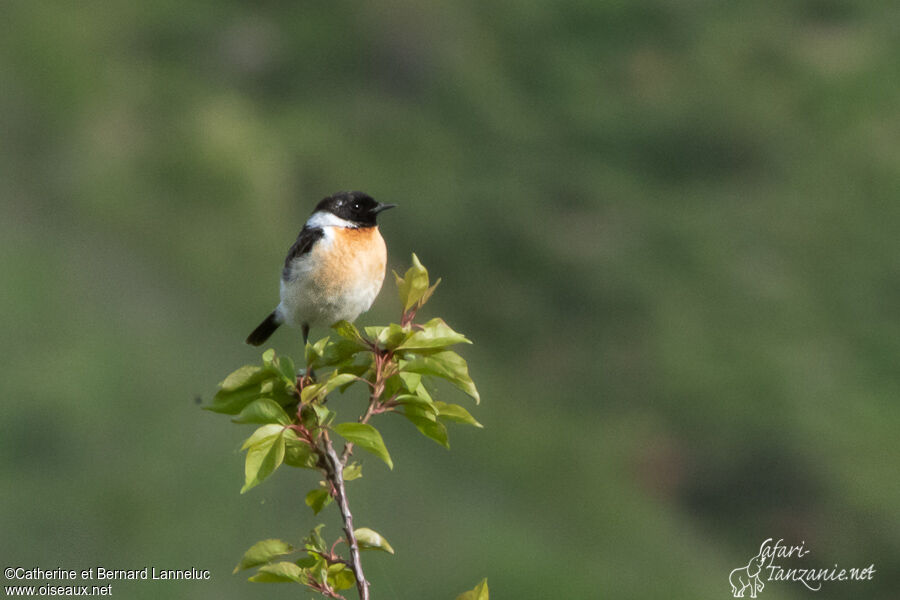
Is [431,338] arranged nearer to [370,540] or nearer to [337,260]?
[370,540]

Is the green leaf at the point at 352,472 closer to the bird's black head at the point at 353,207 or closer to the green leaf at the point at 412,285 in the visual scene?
the green leaf at the point at 412,285

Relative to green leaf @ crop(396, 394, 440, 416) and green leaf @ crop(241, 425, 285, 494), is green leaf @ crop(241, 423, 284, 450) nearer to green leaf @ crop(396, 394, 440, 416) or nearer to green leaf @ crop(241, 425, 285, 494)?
green leaf @ crop(241, 425, 285, 494)

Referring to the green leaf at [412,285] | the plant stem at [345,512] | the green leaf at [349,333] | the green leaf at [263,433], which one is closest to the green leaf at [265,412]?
the green leaf at [263,433]

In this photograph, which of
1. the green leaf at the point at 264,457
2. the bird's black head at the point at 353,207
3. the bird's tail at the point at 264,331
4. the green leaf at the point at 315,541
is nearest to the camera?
the green leaf at the point at 264,457

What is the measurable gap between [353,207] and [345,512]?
78.8 inches

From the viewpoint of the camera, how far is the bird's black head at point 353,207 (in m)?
4.29

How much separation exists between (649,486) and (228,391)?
11105 millimetres

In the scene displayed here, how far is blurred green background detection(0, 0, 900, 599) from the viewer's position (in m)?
10.3

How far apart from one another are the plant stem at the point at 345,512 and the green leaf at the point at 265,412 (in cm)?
13

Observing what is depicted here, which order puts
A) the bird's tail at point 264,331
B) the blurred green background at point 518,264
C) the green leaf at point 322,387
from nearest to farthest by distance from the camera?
1. the green leaf at point 322,387
2. the bird's tail at point 264,331
3. the blurred green background at point 518,264

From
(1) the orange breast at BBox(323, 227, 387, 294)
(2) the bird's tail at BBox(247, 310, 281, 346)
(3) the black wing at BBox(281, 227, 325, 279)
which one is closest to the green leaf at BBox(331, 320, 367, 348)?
(1) the orange breast at BBox(323, 227, 387, 294)

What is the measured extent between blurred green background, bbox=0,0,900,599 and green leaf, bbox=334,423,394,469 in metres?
6.30

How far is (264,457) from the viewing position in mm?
2465

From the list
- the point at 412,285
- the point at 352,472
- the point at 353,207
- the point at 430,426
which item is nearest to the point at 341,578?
the point at 352,472
